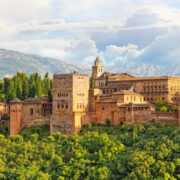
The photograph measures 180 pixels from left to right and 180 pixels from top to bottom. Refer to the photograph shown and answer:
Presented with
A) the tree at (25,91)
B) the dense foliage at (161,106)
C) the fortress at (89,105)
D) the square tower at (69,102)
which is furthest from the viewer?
the tree at (25,91)

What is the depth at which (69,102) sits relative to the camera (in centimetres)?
5962

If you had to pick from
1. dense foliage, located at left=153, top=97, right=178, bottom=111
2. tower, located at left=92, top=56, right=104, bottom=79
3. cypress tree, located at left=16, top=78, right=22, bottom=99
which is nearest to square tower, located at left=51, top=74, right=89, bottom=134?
dense foliage, located at left=153, top=97, right=178, bottom=111

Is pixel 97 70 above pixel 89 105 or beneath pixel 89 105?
above

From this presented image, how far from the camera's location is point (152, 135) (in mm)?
52469

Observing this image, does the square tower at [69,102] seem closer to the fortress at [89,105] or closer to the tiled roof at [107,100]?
the fortress at [89,105]

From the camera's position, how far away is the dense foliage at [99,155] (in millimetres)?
44875

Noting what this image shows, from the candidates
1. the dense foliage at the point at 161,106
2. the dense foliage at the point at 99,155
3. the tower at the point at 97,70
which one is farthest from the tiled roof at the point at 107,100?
the tower at the point at 97,70

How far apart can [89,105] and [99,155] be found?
12.0m

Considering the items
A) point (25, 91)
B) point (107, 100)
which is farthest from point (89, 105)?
point (25, 91)

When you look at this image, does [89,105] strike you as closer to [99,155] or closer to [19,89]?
[99,155]

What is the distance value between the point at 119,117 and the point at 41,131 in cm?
1402

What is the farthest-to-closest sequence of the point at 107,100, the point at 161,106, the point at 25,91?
the point at 25,91, the point at 161,106, the point at 107,100

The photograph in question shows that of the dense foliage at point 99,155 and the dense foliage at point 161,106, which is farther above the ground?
the dense foliage at point 161,106

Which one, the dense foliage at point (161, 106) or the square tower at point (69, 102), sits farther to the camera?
the dense foliage at point (161, 106)
